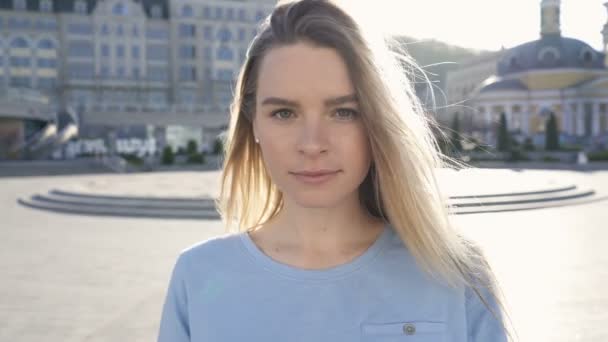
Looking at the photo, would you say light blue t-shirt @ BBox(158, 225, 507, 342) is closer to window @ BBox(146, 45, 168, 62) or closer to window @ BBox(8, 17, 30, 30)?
window @ BBox(146, 45, 168, 62)

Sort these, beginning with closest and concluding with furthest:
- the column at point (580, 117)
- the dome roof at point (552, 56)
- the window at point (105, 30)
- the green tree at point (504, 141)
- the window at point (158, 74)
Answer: the green tree at point (504, 141) → the column at point (580, 117) → the window at point (105, 30) → the window at point (158, 74) → the dome roof at point (552, 56)

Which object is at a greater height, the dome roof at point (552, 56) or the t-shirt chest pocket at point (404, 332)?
the dome roof at point (552, 56)

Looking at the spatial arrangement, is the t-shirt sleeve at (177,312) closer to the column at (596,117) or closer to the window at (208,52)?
the window at (208,52)

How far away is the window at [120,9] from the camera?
64125 millimetres

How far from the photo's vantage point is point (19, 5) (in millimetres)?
62656

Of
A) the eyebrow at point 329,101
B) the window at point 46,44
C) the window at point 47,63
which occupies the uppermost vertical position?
the window at point 46,44

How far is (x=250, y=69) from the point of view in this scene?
1992 mm

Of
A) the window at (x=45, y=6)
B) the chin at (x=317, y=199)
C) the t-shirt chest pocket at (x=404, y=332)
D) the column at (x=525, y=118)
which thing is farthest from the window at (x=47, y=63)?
the t-shirt chest pocket at (x=404, y=332)

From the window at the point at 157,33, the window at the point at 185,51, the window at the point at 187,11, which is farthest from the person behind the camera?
the window at the point at 185,51

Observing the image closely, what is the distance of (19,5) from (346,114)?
2783 inches

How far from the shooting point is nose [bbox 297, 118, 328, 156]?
1.73m

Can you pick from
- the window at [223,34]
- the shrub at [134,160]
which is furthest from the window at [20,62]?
the shrub at [134,160]

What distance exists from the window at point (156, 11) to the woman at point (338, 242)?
227ft

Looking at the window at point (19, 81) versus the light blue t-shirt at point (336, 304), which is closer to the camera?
the light blue t-shirt at point (336, 304)
